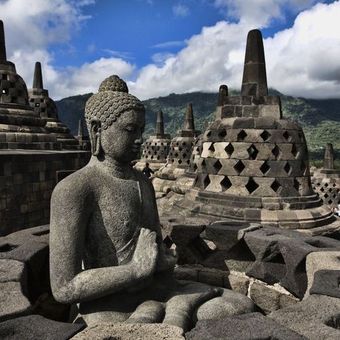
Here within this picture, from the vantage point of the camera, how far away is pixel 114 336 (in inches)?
64.4

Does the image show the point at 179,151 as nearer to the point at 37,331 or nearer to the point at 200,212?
the point at 200,212

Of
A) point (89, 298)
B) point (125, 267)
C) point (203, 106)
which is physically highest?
point (203, 106)

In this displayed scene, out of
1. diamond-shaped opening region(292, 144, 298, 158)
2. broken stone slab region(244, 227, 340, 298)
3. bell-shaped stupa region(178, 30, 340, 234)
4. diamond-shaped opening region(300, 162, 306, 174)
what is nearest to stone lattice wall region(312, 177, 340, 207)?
bell-shaped stupa region(178, 30, 340, 234)

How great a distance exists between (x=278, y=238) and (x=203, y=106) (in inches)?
3936

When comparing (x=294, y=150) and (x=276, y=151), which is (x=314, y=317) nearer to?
(x=276, y=151)

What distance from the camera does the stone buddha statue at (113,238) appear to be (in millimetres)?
2139

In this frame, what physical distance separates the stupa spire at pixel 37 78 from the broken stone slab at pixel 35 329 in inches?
591

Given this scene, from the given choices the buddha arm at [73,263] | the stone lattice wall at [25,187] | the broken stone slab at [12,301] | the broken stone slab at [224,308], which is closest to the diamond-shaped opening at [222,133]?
the stone lattice wall at [25,187]

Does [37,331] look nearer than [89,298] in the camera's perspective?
Yes

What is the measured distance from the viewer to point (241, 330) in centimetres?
168

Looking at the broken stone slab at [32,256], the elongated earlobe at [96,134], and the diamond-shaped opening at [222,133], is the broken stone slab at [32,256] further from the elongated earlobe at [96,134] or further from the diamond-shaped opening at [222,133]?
the diamond-shaped opening at [222,133]

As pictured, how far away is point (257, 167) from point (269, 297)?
266 centimetres

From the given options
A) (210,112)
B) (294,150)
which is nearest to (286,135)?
(294,150)

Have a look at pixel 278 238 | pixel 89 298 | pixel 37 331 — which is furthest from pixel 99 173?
pixel 278 238
